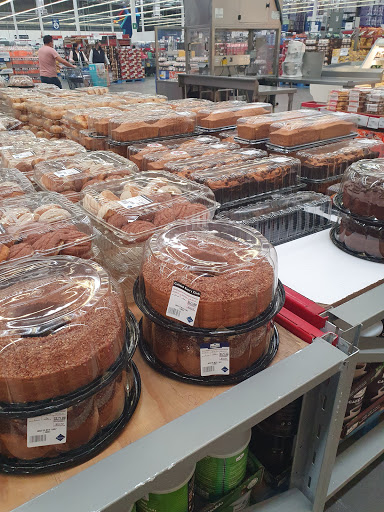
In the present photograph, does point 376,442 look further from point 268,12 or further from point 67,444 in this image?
point 268,12

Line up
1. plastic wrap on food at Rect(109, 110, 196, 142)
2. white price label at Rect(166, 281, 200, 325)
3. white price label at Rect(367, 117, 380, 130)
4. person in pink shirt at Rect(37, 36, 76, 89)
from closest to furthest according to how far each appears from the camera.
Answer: white price label at Rect(166, 281, 200, 325)
plastic wrap on food at Rect(109, 110, 196, 142)
white price label at Rect(367, 117, 380, 130)
person in pink shirt at Rect(37, 36, 76, 89)

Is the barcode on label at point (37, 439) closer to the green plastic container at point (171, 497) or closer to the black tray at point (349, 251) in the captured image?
the green plastic container at point (171, 497)

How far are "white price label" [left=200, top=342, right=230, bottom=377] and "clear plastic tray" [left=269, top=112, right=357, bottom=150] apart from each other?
1602 mm

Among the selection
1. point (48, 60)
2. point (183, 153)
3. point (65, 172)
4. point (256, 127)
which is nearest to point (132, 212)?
point (65, 172)

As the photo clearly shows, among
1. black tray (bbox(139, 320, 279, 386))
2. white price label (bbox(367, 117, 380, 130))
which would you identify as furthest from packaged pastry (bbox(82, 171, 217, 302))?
white price label (bbox(367, 117, 380, 130))

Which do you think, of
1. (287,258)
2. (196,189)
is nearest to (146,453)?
(287,258)

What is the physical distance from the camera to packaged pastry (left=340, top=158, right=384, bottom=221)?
53.6 inches

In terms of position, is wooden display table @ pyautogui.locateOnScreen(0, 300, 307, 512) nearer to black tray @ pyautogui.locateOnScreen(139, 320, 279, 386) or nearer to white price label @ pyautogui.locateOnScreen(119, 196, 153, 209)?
black tray @ pyautogui.locateOnScreen(139, 320, 279, 386)

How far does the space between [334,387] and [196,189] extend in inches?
35.8

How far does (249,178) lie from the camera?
179 cm

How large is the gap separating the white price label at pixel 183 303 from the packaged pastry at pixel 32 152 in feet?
4.46

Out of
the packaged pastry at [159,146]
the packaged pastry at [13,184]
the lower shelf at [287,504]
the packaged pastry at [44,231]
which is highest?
the packaged pastry at [44,231]

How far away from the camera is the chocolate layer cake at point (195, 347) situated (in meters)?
0.88

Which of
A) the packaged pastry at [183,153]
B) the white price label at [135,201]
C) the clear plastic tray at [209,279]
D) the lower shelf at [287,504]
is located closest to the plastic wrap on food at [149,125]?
the packaged pastry at [183,153]
